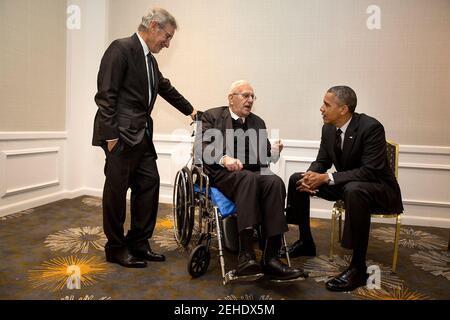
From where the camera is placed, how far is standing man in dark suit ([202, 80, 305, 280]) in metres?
1.92

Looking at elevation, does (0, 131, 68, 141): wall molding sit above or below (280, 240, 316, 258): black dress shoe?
above

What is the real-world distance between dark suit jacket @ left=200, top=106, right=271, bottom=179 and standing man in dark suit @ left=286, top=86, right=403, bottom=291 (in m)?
0.30

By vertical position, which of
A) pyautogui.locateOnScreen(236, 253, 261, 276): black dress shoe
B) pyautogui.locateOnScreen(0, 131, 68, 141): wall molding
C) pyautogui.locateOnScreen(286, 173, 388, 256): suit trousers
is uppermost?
pyautogui.locateOnScreen(0, 131, 68, 141): wall molding

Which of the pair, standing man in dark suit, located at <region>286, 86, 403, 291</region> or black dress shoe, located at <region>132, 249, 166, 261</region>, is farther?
black dress shoe, located at <region>132, 249, 166, 261</region>

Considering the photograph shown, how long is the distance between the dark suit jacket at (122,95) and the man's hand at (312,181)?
108 centimetres

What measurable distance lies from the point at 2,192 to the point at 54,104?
1083 millimetres

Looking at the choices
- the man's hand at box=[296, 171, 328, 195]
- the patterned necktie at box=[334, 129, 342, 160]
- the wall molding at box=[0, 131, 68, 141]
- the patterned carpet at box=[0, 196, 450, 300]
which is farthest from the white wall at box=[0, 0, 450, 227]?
the man's hand at box=[296, 171, 328, 195]

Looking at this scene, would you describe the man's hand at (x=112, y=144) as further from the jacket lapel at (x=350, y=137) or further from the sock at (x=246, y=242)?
the jacket lapel at (x=350, y=137)

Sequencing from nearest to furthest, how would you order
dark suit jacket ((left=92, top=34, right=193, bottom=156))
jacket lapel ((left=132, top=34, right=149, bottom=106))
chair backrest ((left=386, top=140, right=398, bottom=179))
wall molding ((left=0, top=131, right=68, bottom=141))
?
dark suit jacket ((left=92, top=34, right=193, bottom=156)), jacket lapel ((left=132, top=34, right=149, bottom=106)), chair backrest ((left=386, top=140, right=398, bottom=179)), wall molding ((left=0, top=131, right=68, bottom=141))

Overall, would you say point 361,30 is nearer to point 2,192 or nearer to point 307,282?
point 307,282

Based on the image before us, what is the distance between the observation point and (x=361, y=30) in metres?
3.36

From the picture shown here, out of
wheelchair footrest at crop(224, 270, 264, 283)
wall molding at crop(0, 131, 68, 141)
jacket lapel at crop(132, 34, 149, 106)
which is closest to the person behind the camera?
wheelchair footrest at crop(224, 270, 264, 283)

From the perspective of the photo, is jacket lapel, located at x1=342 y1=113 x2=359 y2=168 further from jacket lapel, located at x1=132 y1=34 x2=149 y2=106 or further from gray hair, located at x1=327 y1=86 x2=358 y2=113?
jacket lapel, located at x1=132 y1=34 x2=149 y2=106
